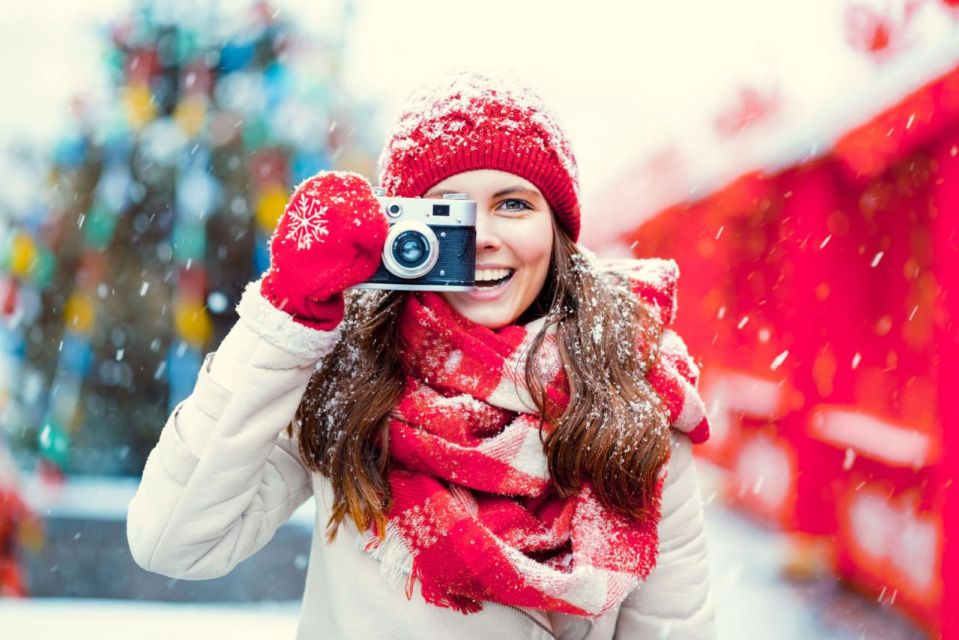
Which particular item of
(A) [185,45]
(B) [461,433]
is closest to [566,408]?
(B) [461,433]

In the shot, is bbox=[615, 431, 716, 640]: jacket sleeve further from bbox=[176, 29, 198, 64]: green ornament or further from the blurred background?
bbox=[176, 29, 198, 64]: green ornament

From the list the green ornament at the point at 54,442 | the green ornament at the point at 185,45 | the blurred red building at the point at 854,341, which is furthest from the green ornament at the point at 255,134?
the blurred red building at the point at 854,341

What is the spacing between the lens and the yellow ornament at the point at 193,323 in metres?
3.58

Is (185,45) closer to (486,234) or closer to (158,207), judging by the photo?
(158,207)

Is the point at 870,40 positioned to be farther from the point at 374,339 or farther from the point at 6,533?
the point at 6,533

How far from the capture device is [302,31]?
359cm

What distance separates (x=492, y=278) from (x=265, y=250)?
2.57 metres

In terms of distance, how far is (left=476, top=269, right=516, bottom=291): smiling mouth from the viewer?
1.22 m

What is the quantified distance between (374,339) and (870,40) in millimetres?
2557

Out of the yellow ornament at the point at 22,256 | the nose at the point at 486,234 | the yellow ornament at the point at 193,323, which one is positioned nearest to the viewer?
the nose at the point at 486,234

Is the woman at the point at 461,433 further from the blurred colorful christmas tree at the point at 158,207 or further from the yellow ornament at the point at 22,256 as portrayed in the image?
the yellow ornament at the point at 22,256

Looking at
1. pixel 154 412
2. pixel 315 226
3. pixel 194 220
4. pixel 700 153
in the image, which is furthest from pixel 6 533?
pixel 700 153

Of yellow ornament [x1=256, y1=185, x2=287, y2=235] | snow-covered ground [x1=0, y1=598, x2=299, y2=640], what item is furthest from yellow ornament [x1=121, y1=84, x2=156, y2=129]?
snow-covered ground [x1=0, y1=598, x2=299, y2=640]

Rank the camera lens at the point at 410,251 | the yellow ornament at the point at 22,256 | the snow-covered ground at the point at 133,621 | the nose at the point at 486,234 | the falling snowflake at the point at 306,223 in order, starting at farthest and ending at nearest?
the yellow ornament at the point at 22,256 < the snow-covered ground at the point at 133,621 < the nose at the point at 486,234 < the camera lens at the point at 410,251 < the falling snowflake at the point at 306,223
